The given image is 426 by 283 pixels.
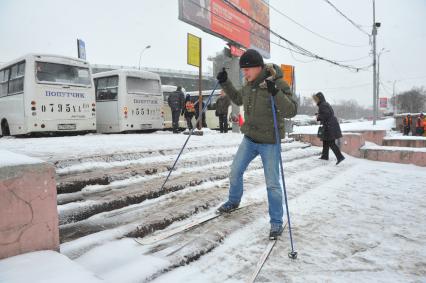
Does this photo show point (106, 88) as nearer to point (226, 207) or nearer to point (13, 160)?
point (226, 207)

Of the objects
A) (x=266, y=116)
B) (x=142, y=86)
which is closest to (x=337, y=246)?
(x=266, y=116)

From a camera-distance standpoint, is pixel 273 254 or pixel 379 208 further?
pixel 379 208

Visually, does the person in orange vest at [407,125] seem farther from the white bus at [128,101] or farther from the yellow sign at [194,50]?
the white bus at [128,101]

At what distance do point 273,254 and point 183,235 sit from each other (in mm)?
915

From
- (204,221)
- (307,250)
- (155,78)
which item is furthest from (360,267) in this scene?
(155,78)

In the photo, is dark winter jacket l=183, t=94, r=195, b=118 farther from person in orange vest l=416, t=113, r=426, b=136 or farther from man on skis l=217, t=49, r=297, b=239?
person in orange vest l=416, t=113, r=426, b=136

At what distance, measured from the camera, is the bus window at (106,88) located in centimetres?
1219

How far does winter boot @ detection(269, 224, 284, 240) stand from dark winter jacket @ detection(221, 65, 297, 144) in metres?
0.87

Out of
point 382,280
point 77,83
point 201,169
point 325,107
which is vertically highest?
point 77,83

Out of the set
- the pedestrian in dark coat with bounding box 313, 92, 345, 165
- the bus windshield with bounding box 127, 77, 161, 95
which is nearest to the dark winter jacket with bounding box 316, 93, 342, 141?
the pedestrian in dark coat with bounding box 313, 92, 345, 165

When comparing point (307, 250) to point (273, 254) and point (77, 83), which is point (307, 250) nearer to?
point (273, 254)

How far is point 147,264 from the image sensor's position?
8.54 ft

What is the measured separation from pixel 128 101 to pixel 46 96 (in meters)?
3.05

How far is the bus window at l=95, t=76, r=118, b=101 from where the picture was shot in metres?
12.2
